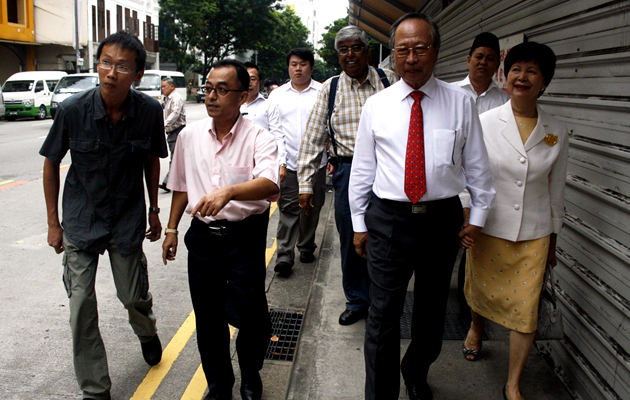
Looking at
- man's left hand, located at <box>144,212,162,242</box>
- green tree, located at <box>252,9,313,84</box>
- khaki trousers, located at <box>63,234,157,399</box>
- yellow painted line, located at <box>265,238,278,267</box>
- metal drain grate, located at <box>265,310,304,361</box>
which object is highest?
green tree, located at <box>252,9,313,84</box>

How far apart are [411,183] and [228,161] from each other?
38.5 inches

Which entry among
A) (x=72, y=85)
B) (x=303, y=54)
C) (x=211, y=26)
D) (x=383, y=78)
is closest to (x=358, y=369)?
(x=383, y=78)

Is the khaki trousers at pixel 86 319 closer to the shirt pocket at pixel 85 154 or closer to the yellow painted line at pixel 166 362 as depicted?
the yellow painted line at pixel 166 362

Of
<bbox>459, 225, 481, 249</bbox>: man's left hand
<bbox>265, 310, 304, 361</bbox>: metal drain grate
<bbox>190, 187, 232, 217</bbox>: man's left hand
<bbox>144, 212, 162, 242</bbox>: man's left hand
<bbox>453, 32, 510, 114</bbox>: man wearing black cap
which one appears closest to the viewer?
<bbox>190, 187, 232, 217</bbox>: man's left hand

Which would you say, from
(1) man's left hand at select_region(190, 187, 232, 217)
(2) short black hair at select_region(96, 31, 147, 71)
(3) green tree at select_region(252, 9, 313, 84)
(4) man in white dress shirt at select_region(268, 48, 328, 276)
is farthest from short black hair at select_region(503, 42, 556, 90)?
(3) green tree at select_region(252, 9, 313, 84)

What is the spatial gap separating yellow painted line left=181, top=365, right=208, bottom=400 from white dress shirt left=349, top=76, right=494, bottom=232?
1538 mm

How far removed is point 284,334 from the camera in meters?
4.11

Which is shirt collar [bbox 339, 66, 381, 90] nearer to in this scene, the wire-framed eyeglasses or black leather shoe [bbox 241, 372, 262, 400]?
the wire-framed eyeglasses

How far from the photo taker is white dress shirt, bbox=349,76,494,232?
103 inches

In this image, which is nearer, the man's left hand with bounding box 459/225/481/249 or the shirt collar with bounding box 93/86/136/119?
the man's left hand with bounding box 459/225/481/249

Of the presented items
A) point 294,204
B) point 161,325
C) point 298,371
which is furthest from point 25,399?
point 294,204

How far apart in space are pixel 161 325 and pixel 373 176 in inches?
91.5

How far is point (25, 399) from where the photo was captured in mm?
3164

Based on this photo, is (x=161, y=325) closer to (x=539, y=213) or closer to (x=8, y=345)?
(x=8, y=345)
